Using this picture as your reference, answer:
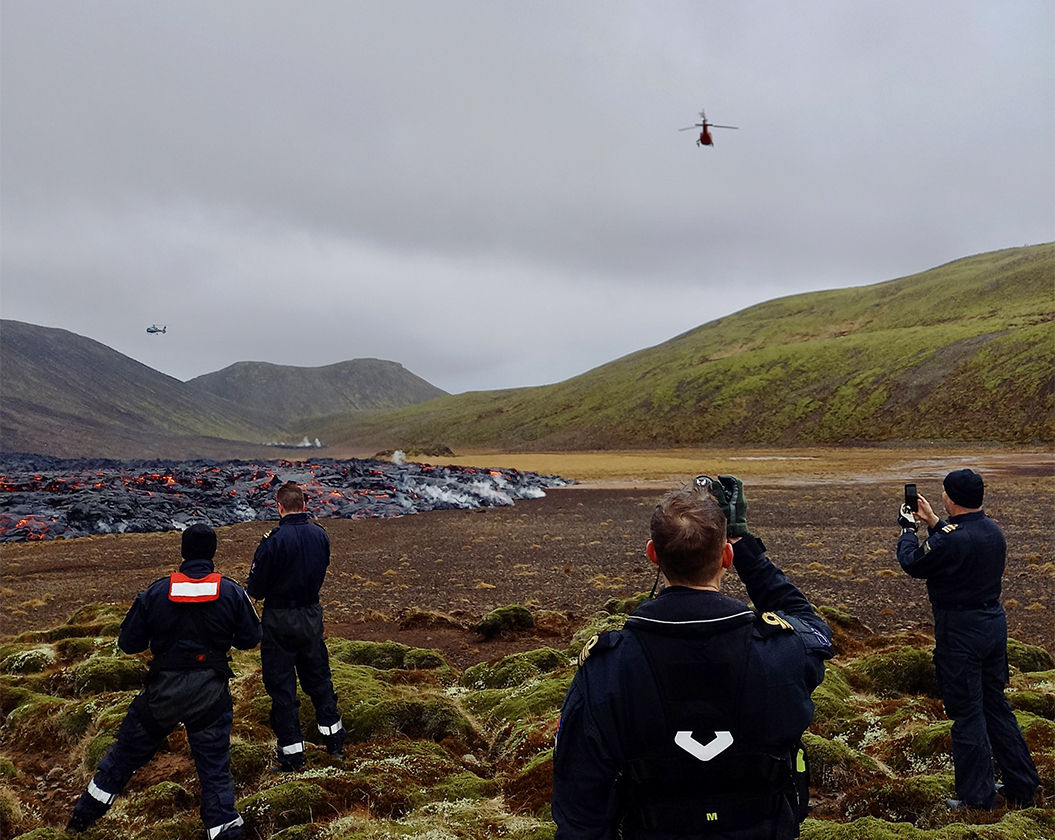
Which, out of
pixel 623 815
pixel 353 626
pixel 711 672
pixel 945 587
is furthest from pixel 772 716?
pixel 353 626

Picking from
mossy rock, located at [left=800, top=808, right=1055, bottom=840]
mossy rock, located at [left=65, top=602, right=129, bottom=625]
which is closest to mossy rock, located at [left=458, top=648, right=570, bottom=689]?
mossy rock, located at [left=800, top=808, right=1055, bottom=840]

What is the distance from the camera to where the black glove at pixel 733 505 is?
10.1ft

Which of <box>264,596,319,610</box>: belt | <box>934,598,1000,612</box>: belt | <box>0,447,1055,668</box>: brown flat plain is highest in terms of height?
<box>934,598,1000,612</box>: belt

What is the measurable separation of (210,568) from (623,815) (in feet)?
14.5

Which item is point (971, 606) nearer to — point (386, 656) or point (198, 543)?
point (198, 543)

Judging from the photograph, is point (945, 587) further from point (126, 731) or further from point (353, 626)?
point (353, 626)

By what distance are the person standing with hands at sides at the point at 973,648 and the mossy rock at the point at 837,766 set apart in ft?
2.14

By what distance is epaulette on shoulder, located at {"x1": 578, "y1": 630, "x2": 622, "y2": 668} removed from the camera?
2.70 meters

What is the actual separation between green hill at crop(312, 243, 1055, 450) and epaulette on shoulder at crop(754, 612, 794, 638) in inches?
3871

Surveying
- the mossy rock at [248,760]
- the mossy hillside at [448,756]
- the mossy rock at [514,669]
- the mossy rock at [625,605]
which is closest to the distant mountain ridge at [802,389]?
the mossy rock at [625,605]

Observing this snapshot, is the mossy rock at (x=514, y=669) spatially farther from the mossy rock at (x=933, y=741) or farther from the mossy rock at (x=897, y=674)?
the mossy rock at (x=933, y=741)

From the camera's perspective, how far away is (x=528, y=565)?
19906 millimetres

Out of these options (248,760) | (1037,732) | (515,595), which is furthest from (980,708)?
(515,595)

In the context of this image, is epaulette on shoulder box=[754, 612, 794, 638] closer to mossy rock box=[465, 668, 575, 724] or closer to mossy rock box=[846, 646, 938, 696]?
mossy rock box=[465, 668, 575, 724]
